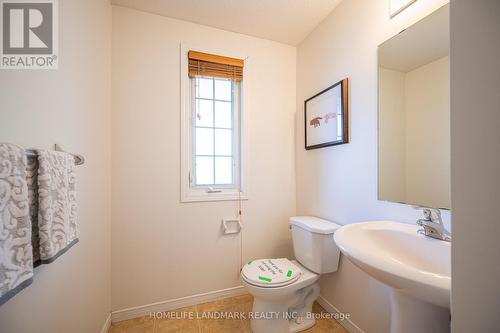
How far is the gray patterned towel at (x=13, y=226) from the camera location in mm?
496

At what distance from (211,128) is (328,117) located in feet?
3.33

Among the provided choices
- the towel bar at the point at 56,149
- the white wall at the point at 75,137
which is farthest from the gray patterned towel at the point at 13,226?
the white wall at the point at 75,137

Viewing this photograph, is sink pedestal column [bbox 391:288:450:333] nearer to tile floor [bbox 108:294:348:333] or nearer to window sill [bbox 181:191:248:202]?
tile floor [bbox 108:294:348:333]

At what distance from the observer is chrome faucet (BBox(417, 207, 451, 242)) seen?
848 millimetres

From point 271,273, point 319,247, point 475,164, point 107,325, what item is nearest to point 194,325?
point 107,325

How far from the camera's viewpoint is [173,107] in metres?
Result: 1.65

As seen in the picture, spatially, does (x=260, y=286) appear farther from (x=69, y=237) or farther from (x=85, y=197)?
(x=85, y=197)

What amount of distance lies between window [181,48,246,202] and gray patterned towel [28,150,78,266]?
899mm

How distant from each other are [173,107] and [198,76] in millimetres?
361

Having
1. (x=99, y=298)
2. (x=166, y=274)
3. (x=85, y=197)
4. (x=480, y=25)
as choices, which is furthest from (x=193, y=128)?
(x=480, y=25)

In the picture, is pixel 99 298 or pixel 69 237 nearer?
pixel 69 237

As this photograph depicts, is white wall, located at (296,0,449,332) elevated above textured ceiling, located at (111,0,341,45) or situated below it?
below

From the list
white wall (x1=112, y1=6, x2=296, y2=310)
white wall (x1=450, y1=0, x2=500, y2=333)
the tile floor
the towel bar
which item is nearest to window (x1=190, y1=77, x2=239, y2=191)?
white wall (x1=112, y1=6, x2=296, y2=310)

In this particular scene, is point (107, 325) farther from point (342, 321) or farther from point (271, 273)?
point (342, 321)
